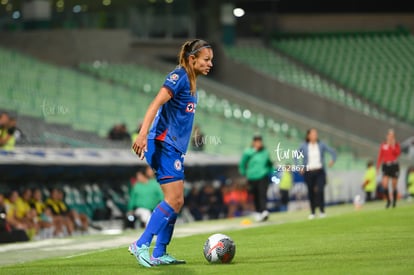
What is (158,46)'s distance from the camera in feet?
155

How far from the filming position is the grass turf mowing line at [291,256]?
11359 mm

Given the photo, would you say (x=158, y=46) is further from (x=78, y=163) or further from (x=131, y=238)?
(x=131, y=238)

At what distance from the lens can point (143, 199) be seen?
24.6 meters

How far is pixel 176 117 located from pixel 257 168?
1354cm

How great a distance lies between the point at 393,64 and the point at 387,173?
20601 millimetres

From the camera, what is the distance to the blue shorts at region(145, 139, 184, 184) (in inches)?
458

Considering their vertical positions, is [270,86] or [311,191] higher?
[270,86]

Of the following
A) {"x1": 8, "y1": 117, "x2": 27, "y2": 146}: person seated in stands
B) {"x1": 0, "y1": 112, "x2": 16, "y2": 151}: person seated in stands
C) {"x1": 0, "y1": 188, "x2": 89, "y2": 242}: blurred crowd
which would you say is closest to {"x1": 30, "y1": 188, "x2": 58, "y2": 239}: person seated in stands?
{"x1": 0, "y1": 188, "x2": 89, "y2": 242}: blurred crowd

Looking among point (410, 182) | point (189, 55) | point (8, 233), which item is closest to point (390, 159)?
point (410, 182)

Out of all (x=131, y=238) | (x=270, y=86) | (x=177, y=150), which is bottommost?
(x=131, y=238)

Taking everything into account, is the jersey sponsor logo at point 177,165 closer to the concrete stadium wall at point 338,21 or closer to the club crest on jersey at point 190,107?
the club crest on jersey at point 190,107

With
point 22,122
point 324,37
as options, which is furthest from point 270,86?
point 22,122

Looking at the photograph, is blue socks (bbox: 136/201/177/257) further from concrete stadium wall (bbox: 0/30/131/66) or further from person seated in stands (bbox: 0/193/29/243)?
concrete stadium wall (bbox: 0/30/131/66)

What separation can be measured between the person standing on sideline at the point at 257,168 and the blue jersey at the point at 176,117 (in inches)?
522
